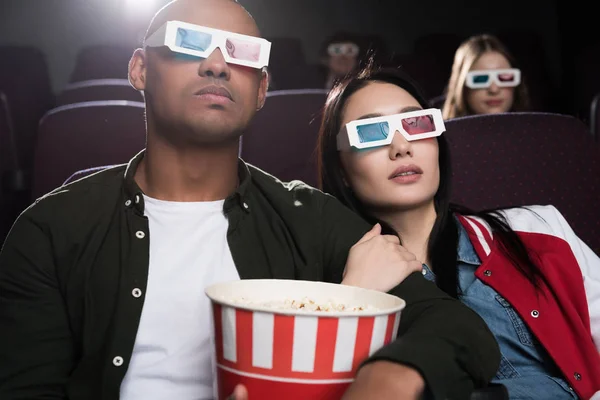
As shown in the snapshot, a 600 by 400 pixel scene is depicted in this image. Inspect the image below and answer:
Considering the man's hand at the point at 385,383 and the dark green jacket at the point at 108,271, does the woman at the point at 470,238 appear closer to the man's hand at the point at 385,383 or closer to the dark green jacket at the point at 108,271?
the dark green jacket at the point at 108,271

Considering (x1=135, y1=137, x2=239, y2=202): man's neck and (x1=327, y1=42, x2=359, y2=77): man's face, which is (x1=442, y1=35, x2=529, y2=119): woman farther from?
(x1=135, y1=137, x2=239, y2=202): man's neck

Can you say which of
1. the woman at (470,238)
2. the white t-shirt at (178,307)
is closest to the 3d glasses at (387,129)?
the woman at (470,238)

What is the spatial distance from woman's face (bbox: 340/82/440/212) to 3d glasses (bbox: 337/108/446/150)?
0.02 m

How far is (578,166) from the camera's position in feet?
5.60

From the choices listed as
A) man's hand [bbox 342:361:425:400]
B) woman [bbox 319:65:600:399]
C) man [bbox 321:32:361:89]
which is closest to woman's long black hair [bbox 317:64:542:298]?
woman [bbox 319:65:600:399]

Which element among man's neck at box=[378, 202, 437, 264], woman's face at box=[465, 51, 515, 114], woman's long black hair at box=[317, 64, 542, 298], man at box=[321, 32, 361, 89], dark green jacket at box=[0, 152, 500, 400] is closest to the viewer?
dark green jacket at box=[0, 152, 500, 400]

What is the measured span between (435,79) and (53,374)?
3.88 metres

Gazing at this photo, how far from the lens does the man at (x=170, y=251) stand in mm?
1119

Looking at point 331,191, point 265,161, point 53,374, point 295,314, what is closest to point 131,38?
point 265,161

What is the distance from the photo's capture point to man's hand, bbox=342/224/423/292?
3.62ft

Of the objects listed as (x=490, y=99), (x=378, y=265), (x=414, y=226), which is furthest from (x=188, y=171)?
(x=490, y=99)

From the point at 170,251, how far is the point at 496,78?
2107 millimetres

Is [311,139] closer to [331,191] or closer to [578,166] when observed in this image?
[331,191]

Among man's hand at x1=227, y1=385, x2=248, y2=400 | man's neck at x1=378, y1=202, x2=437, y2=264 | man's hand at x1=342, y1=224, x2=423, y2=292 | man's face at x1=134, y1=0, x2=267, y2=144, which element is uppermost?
man's face at x1=134, y1=0, x2=267, y2=144
